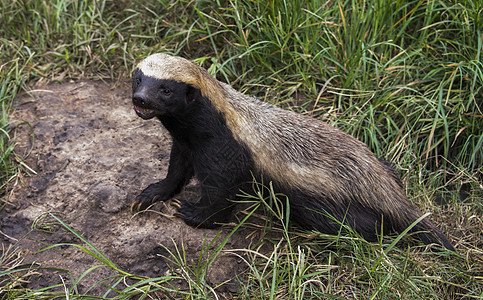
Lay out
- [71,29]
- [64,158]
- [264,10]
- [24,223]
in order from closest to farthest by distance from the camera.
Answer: [24,223]
[64,158]
[264,10]
[71,29]

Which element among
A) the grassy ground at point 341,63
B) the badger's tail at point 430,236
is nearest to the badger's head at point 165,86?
the grassy ground at point 341,63

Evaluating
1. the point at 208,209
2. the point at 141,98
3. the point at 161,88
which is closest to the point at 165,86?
the point at 161,88

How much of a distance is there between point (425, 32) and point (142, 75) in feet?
9.95

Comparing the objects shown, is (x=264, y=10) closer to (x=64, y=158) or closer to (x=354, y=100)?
(x=354, y=100)

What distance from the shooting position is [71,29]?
5523 mm

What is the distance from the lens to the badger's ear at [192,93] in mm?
3356

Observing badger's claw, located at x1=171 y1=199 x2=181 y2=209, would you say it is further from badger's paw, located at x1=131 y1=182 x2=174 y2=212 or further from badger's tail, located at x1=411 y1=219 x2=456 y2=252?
badger's tail, located at x1=411 y1=219 x2=456 y2=252

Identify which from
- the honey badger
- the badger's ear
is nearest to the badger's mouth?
the honey badger

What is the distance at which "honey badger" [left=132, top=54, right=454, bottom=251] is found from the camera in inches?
A: 139

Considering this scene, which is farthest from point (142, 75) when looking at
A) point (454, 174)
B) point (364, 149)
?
point (454, 174)

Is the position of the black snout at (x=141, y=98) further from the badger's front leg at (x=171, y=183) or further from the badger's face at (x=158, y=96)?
the badger's front leg at (x=171, y=183)

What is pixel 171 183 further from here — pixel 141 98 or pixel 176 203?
pixel 141 98

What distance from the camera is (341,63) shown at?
16.0 feet

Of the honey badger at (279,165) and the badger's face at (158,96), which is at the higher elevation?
the badger's face at (158,96)
